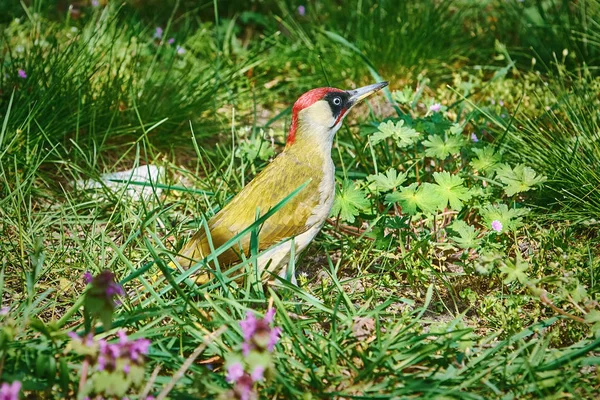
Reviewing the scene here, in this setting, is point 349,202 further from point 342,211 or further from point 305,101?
point 305,101

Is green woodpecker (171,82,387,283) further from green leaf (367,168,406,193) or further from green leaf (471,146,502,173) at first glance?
green leaf (471,146,502,173)

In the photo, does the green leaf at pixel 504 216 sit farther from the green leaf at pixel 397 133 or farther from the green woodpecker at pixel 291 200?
the green woodpecker at pixel 291 200

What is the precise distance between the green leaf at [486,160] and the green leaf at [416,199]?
0.34 metres

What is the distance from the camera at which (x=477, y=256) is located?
11.1ft

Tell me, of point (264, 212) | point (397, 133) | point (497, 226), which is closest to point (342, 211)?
point (264, 212)

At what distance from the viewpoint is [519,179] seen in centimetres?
327

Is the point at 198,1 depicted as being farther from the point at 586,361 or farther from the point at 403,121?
the point at 586,361

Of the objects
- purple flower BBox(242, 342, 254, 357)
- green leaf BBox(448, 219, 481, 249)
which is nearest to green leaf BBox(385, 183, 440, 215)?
green leaf BBox(448, 219, 481, 249)

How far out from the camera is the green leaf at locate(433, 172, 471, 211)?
325cm

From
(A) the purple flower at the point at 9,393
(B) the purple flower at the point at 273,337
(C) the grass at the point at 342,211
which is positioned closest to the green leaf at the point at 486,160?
(C) the grass at the point at 342,211

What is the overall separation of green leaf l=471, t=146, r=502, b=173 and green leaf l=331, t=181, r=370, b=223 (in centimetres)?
58

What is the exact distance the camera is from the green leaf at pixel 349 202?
334 centimetres

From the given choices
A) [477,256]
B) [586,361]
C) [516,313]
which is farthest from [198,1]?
[586,361]

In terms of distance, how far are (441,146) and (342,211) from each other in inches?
23.9
